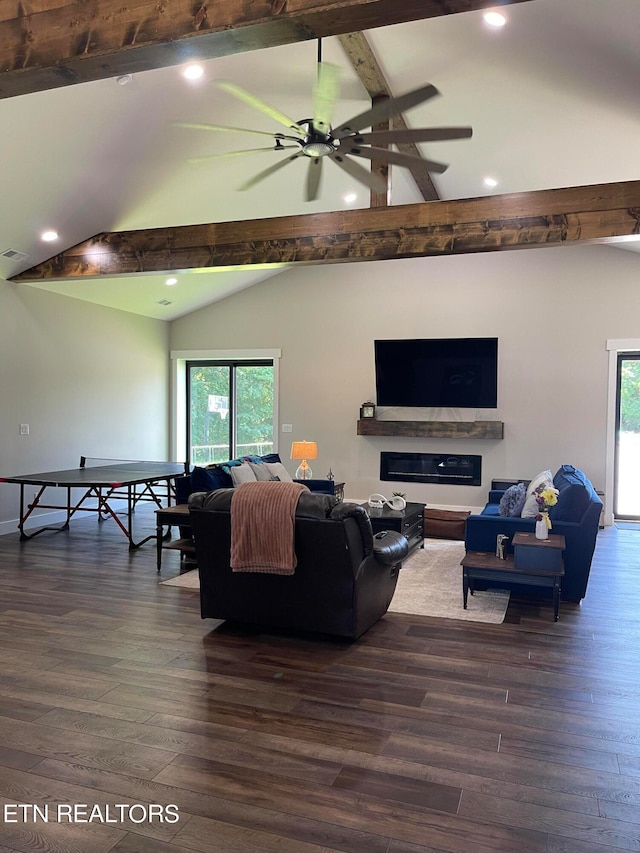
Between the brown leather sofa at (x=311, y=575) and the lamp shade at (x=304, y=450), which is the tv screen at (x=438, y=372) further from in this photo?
the brown leather sofa at (x=311, y=575)

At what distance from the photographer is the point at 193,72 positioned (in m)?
4.75

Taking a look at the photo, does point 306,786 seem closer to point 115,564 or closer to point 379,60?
point 115,564

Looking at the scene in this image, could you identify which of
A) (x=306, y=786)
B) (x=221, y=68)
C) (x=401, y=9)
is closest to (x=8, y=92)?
(x=401, y=9)

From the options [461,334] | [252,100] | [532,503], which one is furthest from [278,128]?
[532,503]

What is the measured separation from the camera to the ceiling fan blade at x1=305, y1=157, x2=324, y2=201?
163 inches

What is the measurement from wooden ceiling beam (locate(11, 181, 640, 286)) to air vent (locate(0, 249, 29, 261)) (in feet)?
1.54

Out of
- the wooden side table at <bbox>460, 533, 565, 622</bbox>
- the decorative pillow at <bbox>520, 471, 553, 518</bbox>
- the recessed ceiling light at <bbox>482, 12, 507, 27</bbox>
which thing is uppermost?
the recessed ceiling light at <bbox>482, 12, 507, 27</bbox>

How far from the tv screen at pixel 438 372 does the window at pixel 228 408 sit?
1.96 m

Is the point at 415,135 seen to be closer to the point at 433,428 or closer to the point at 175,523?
the point at 175,523

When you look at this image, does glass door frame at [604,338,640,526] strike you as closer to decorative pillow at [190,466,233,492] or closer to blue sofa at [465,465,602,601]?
blue sofa at [465,465,602,601]

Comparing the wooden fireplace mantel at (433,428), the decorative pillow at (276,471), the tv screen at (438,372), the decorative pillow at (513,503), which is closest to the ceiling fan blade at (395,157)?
the decorative pillow at (513,503)

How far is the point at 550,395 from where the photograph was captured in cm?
851

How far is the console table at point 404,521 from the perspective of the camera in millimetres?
6051

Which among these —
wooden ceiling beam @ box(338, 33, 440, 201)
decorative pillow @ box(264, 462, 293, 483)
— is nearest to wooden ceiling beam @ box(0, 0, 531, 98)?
wooden ceiling beam @ box(338, 33, 440, 201)
